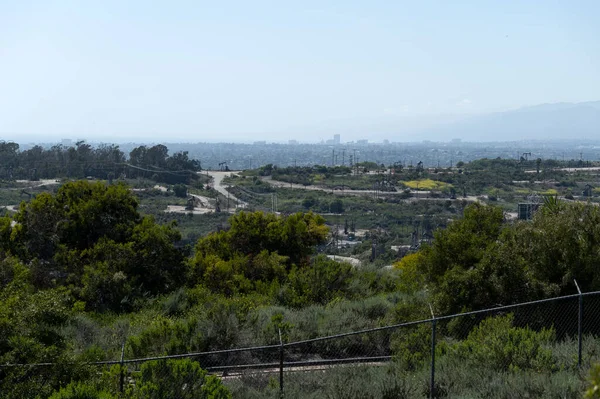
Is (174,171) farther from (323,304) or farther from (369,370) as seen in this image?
(369,370)

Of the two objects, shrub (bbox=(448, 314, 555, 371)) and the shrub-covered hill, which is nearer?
shrub (bbox=(448, 314, 555, 371))

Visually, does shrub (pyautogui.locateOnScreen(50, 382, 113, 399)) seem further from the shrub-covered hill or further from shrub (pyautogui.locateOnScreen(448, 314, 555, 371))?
shrub (pyautogui.locateOnScreen(448, 314, 555, 371))

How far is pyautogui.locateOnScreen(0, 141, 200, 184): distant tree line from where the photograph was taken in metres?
64.1

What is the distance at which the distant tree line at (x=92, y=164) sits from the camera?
6412cm

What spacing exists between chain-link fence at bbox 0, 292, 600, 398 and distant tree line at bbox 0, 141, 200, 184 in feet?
Answer: 178

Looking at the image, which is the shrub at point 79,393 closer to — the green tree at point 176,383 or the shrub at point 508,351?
the green tree at point 176,383

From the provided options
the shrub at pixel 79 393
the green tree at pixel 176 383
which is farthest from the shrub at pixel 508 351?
the shrub at pixel 79 393

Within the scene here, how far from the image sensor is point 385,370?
30.2 feet

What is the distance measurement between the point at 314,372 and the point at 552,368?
10.8ft

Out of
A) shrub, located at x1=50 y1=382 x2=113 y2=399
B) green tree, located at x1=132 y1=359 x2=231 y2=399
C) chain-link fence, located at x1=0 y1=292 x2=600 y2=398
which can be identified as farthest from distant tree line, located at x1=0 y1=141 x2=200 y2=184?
shrub, located at x1=50 y1=382 x2=113 y2=399

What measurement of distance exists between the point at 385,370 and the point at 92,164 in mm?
60796

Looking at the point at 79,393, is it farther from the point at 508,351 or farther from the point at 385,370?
the point at 508,351

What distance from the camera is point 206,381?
24.8ft

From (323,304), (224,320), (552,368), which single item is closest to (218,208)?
(323,304)
